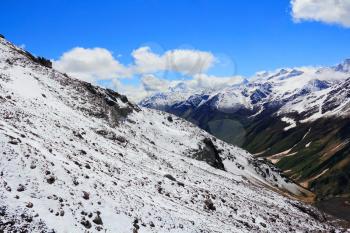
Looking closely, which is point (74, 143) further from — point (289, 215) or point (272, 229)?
point (289, 215)

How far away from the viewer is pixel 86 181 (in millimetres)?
32781

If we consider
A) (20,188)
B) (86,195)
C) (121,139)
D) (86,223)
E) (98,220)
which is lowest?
(86,223)

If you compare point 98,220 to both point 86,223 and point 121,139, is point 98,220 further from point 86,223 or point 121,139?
point 121,139

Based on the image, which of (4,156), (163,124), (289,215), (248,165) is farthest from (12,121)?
(248,165)

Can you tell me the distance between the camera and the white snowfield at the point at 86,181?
89.2 ft

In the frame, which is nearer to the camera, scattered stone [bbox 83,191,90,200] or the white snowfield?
the white snowfield

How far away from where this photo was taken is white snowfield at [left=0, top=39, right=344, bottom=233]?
27198 millimetres

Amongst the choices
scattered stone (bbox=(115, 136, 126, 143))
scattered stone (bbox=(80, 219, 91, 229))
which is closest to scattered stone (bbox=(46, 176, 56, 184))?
scattered stone (bbox=(80, 219, 91, 229))

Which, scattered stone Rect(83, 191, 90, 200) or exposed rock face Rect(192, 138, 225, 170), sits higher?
exposed rock face Rect(192, 138, 225, 170)

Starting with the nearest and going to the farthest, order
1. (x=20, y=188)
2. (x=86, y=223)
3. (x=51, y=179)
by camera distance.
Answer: (x=20, y=188), (x=86, y=223), (x=51, y=179)

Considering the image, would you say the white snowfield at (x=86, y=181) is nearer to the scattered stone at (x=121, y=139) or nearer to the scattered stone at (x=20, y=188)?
the scattered stone at (x=20, y=188)

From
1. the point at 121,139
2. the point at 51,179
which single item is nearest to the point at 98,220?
the point at 51,179

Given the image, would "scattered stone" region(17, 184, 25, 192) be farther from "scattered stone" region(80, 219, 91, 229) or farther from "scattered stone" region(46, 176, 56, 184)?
"scattered stone" region(80, 219, 91, 229)

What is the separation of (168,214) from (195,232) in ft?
8.41
